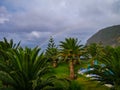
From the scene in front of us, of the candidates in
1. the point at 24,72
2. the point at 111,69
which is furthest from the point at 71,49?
the point at 24,72

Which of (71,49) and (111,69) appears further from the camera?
(71,49)

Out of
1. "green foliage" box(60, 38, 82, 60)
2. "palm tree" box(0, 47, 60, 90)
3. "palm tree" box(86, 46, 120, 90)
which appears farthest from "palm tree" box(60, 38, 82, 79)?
"palm tree" box(0, 47, 60, 90)

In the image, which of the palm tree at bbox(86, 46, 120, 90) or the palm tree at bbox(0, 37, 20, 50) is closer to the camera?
the palm tree at bbox(86, 46, 120, 90)

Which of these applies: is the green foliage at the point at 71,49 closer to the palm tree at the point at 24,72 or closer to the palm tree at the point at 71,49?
the palm tree at the point at 71,49

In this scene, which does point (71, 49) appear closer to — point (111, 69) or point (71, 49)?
point (71, 49)

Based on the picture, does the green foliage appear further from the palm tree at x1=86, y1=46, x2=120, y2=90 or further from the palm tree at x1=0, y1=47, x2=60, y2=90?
the palm tree at x1=0, y1=47, x2=60, y2=90

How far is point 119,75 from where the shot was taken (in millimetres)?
23953

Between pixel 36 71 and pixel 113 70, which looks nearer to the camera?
pixel 36 71

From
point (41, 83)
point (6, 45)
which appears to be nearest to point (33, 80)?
point (41, 83)

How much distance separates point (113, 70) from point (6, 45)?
75.2 ft

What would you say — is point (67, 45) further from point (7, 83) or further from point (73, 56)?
point (7, 83)

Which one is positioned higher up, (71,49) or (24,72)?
(71,49)

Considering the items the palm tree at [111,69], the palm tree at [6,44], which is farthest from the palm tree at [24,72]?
the palm tree at [6,44]

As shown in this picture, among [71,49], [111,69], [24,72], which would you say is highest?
[71,49]
